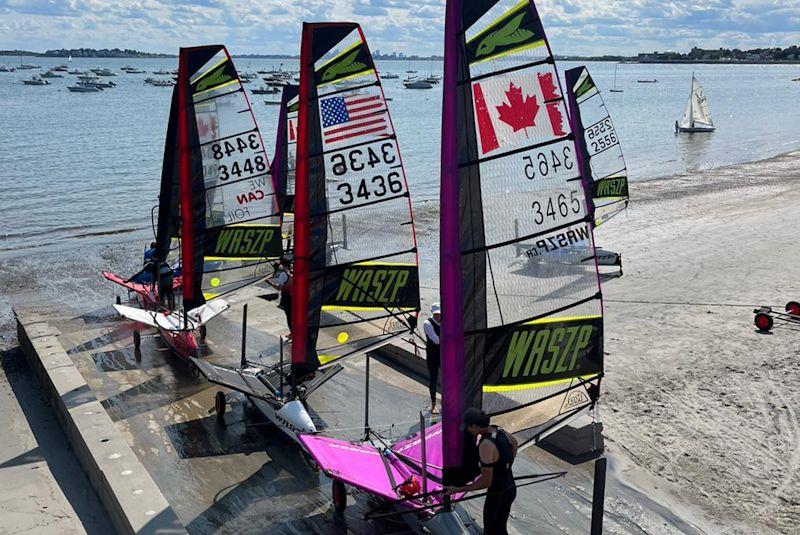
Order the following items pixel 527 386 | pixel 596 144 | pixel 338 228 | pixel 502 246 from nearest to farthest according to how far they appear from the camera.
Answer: pixel 502 246 < pixel 527 386 < pixel 338 228 < pixel 596 144

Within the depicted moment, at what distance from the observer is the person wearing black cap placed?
631cm

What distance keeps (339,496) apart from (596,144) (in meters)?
14.5

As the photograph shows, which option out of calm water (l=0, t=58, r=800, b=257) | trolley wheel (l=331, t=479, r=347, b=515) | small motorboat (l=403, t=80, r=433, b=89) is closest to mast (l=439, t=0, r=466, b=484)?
trolley wheel (l=331, t=479, r=347, b=515)

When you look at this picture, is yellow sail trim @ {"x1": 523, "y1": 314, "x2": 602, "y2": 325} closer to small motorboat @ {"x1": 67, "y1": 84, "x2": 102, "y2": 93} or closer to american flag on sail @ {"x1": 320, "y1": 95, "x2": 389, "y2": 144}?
american flag on sail @ {"x1": 320, "y1": 95, "x2": 389, "y2": 144}

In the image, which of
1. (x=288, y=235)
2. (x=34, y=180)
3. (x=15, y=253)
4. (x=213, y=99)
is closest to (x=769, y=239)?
(x=288, y=235)

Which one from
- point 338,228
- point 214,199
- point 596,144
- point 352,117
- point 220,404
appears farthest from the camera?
point 596,144

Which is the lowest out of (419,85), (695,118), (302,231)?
(695,118)

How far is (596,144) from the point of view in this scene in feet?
67.2

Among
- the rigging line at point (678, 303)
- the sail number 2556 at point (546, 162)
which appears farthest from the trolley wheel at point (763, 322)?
the sail number 2556 at point (546, 162)

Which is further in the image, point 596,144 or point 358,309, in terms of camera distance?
point 596,144

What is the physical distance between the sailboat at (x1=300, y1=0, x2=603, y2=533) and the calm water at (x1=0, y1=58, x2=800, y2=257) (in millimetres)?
18564

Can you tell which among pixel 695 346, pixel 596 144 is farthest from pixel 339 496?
pixel 596 144

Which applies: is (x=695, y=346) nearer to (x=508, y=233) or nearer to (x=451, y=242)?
(x=508, y=233)

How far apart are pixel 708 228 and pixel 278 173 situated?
37.3 ft
